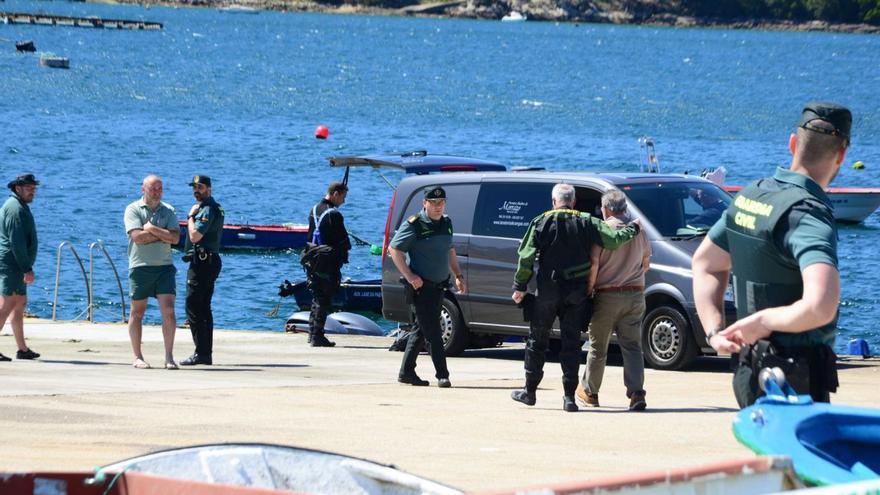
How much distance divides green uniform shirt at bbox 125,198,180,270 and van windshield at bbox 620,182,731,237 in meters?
4.52

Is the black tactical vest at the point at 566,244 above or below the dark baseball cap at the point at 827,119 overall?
below

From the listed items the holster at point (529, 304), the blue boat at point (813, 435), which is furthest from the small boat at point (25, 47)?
the blue boat at point (813, 435)

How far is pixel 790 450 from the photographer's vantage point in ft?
16.0

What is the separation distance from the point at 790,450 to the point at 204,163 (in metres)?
55.2

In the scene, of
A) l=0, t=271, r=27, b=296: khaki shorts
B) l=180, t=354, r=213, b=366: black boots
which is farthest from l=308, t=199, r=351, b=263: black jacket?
l=0, t=271, r=27, b=296: khaki shorts

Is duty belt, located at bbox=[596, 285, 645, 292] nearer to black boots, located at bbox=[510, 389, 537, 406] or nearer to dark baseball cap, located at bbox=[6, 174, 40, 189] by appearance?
black boots, located at bbox=[510, 389, 537, 406]

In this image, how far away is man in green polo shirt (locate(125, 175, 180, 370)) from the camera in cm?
1320

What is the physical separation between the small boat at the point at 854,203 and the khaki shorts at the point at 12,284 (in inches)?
1136

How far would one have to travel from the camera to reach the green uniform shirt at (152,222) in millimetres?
13227

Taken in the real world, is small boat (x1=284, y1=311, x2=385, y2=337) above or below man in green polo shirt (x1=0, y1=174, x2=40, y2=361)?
below

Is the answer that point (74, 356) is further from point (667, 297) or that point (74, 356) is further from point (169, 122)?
point (169, 122)

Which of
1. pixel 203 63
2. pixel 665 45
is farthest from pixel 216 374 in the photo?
pixel 665 45

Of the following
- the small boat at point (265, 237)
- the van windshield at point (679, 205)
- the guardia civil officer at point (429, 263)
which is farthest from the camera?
the small boat at point (265, 237)

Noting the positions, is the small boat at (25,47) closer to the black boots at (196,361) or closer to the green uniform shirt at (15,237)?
the green uniform shirt at (15,237)
